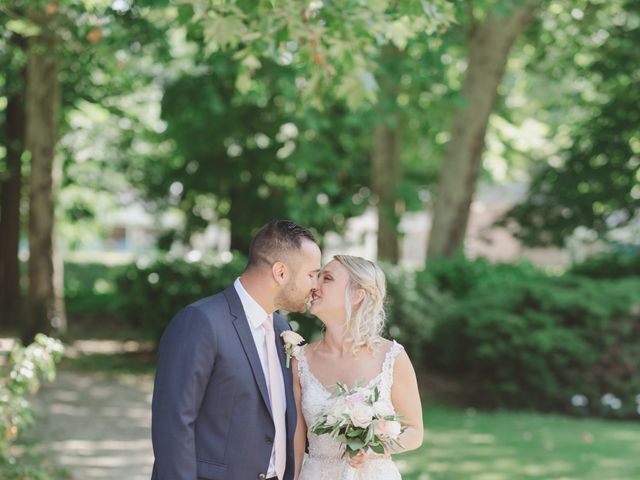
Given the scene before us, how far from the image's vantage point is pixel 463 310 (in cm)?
1330

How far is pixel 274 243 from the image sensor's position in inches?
160

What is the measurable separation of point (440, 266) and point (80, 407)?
255 inches

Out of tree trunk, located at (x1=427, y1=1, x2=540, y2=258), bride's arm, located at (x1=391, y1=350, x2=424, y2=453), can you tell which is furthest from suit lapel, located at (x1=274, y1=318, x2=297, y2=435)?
tree trunk, located at (x1=427, y1=1, x2=540, y2=258)

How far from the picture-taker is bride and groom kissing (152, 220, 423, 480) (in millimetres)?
3770

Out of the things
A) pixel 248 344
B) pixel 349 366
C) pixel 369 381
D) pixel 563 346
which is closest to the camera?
pixel 248 344

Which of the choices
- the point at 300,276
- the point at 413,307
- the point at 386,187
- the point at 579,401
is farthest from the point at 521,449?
the point at 386,187

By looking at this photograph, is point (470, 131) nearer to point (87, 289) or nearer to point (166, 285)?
point (166, 285)

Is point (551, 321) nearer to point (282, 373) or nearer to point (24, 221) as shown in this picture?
point (282, 373)

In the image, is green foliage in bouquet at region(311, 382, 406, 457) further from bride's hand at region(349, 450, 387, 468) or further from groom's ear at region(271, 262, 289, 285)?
groom's ear at region(271, 262, 289, 285)

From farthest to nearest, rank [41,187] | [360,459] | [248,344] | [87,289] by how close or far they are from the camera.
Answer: [87,289], [41,187], [360,459], [248,344]

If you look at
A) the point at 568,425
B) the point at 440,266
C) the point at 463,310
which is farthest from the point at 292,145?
the point at 568,425

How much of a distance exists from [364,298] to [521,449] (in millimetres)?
6720

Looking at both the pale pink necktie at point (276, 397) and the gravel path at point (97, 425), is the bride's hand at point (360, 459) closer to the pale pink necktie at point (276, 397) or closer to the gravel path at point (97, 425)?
the pale pink necktie at point (276, 397)

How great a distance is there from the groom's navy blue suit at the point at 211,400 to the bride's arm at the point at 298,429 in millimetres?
536
